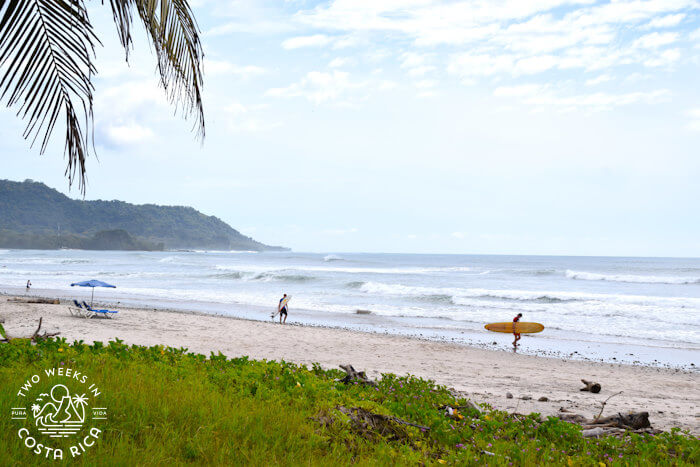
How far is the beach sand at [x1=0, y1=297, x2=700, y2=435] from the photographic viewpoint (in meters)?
8.58

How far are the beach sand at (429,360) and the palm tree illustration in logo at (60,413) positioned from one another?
602 centimetres

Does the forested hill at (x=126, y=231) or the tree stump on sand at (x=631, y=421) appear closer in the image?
the tree stump on sand at (x=631, y=421)

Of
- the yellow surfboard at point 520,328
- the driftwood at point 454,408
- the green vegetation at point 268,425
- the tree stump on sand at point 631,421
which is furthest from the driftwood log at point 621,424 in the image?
the yellow surfboard at point 520,328

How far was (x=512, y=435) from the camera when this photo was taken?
4523 mm

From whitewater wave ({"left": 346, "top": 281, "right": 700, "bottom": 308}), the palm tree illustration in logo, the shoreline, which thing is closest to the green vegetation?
the palm tree illustration in logo

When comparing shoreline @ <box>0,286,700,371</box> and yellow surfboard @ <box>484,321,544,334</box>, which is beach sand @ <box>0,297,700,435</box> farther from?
yellow surfboard @ <box>484,321,544,334</box>

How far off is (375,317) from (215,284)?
20.0 metres

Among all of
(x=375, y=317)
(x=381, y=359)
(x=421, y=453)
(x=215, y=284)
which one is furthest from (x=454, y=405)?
(x=215, y=284)

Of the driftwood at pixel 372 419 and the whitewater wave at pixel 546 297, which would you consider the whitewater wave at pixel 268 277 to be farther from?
the driftwood at pixel 372 419

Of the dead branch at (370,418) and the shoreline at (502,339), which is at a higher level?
the dead branch at (370,418)

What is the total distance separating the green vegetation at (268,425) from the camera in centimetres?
307

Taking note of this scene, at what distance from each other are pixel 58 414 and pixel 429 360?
10386 mm

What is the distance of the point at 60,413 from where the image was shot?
10.8ft

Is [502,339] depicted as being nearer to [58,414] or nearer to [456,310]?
[456,310]
